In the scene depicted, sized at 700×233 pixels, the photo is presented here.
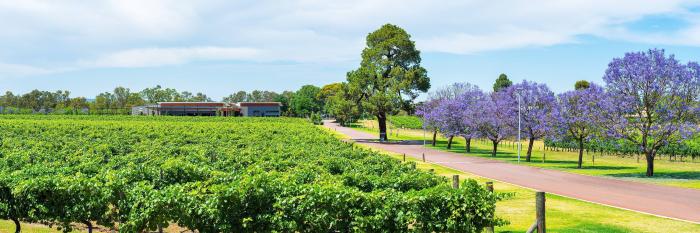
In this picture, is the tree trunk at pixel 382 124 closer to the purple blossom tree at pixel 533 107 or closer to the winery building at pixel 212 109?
the purple blossom tree at pixel 533 107

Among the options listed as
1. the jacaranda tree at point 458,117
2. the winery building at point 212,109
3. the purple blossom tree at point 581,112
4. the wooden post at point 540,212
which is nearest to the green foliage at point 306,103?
the winery building at point 212,109

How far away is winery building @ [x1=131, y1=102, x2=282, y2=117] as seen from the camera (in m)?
158

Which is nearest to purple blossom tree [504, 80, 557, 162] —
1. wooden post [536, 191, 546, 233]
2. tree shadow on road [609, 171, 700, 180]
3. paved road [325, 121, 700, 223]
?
paved road [325, 121, 700, 223]

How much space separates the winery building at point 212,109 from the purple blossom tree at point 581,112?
126 metres

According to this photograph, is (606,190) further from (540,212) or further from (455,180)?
(540,212)

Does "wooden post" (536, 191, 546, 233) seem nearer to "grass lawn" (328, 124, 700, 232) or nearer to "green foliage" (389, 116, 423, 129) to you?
"grass lawn" (328, 124, 700, 232)

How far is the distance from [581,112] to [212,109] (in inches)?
5346

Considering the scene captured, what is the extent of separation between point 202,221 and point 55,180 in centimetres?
474

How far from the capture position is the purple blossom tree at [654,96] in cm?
3419

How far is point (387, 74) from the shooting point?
76812mm

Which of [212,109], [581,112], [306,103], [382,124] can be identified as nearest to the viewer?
[581,112]

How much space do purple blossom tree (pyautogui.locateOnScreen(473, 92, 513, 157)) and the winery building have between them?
112296 mm

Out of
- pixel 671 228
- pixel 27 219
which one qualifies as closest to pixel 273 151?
pixel 27 219

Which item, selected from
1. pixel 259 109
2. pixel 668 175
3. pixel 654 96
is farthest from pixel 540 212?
pixel 259 109
